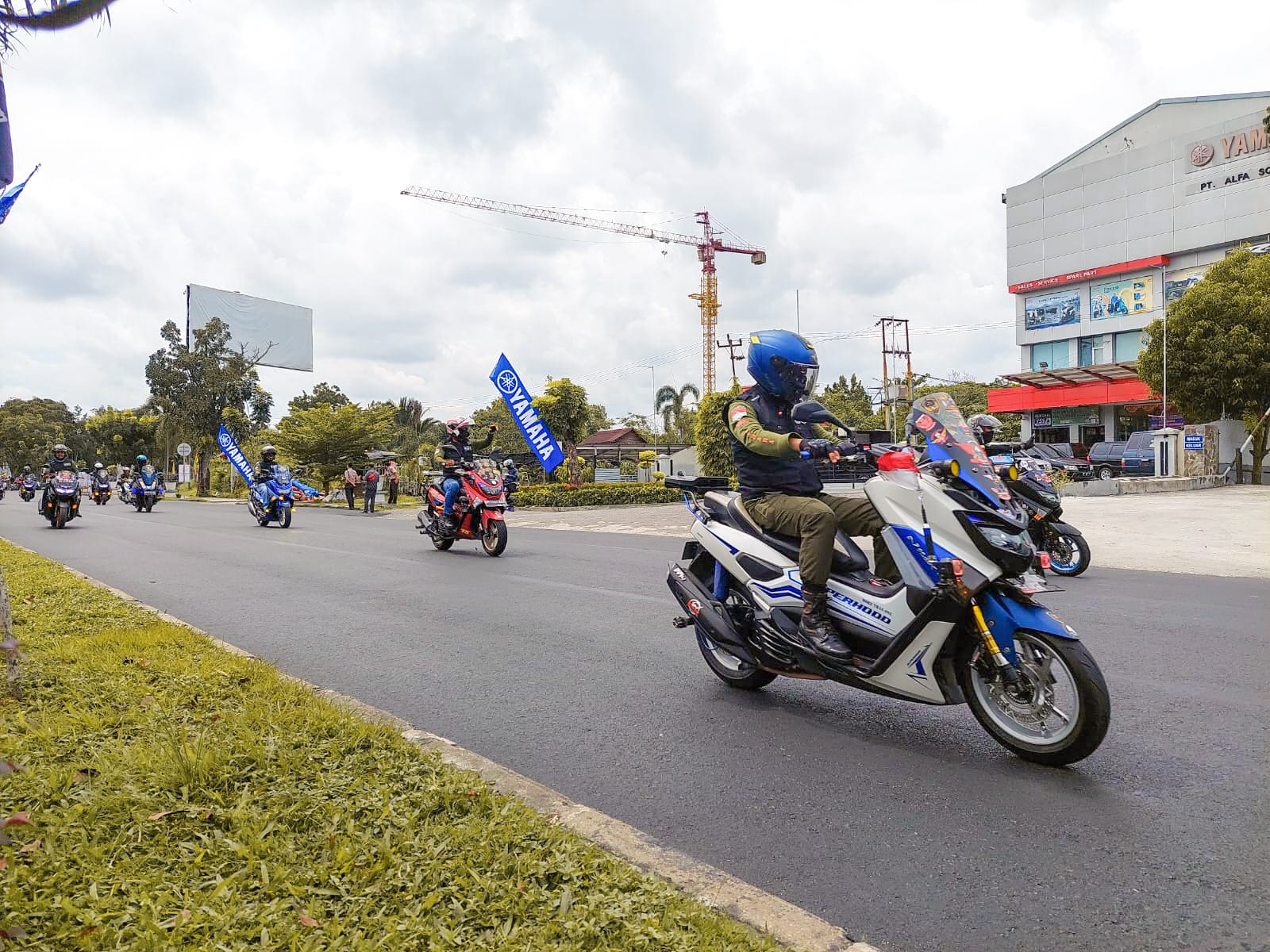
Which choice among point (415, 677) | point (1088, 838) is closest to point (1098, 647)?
point (1088, 838)

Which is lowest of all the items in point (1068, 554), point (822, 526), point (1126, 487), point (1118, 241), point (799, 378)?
point (1068, 554)

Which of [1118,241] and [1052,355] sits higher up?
[1118,241]

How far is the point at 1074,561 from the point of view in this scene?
896 cm

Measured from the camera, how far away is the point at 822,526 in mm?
3969

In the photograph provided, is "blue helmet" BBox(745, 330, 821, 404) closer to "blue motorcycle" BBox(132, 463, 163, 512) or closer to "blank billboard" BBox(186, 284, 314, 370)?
"blue motorcycle" BBox(132, 463, 163, 512)

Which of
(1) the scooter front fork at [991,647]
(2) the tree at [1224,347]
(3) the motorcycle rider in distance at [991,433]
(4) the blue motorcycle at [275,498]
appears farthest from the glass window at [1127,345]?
(1) the scooter front fork at [991,647]

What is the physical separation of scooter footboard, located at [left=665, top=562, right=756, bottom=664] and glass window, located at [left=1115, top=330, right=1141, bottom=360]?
47.5 m

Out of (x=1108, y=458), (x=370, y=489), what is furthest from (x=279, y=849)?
(x=1108, y=458)

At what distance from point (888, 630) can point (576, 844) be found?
176 centimetres

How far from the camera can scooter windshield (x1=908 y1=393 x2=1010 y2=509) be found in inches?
142

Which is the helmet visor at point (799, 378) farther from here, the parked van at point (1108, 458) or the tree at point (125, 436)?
the tree at point (125, 436)

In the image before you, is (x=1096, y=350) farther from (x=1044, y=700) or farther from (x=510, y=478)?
(x=1044, y=700)

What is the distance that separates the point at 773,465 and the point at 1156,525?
1271 cm

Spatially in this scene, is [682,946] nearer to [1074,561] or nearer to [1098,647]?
[1098,647]
